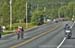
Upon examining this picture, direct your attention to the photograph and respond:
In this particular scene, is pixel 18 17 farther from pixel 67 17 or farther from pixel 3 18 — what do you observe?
pixel 67 17

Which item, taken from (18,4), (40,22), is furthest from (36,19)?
(18,4)

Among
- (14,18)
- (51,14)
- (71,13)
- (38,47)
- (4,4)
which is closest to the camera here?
(38,47)

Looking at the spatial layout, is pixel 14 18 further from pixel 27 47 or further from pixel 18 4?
pixel 27 47

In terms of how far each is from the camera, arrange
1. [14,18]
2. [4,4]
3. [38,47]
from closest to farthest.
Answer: [38,47], [4,4], [14,18]

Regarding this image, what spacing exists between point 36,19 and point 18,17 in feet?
22.4

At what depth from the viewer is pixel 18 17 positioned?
313 feet

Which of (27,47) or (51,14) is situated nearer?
(27,47)

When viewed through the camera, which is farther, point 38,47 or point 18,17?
point 18,17

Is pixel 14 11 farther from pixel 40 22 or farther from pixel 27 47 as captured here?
pixel 27 47

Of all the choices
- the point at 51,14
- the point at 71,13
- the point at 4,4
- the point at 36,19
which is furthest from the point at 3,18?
the point at 71,13

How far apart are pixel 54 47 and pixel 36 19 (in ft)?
239

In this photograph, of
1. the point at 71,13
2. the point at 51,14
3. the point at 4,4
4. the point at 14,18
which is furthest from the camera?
the point at 71,13

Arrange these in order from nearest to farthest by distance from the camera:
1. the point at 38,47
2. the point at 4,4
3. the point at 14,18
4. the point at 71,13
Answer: the point at 38,47, the point at 4,4, the point at 14,18, the point at 71,13

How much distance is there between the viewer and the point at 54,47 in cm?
2684
